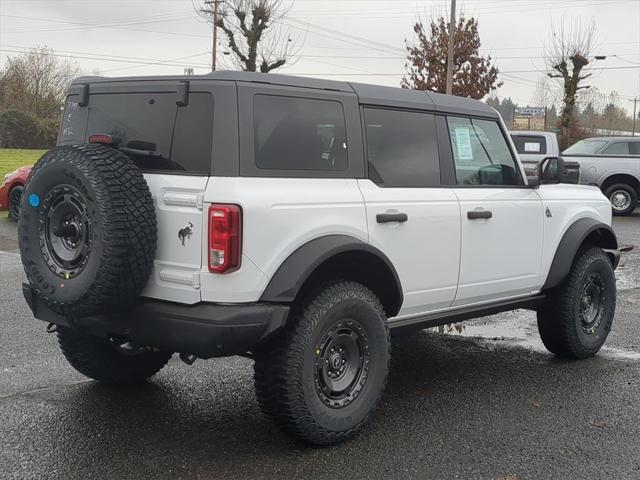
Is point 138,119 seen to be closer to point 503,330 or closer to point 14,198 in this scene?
point 503,330

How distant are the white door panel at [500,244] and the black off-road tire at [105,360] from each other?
2040 mm

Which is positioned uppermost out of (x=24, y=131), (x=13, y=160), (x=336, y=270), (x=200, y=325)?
(x=24, y=131)

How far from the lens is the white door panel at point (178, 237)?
137 inches

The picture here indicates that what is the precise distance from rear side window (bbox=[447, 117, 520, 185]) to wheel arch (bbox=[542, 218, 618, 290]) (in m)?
0.63

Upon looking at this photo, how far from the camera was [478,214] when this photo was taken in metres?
4.70

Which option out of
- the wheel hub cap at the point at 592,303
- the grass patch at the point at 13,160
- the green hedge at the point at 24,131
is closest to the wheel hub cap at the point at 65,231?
the wheel hub cap at the point at 592,303

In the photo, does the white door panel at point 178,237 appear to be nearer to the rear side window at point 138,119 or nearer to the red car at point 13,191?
the rear side window at point 138,119

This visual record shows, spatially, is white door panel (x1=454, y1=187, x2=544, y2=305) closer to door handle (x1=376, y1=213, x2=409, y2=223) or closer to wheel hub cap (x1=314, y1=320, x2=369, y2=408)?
door handle (x1=376, y1=213, x2=409, y2=223)

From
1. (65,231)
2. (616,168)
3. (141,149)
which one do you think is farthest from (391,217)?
(616,168)

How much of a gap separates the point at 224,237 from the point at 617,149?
50.8ft

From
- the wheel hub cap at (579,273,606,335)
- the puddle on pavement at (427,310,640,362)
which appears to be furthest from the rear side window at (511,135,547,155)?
the wheel hub cap at (579,273,606,335)

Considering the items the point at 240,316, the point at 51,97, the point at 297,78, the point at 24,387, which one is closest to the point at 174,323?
the point at 240,316

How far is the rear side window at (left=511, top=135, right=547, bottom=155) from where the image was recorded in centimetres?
1574

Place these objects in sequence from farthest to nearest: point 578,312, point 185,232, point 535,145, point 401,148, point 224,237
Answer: point 535,145, point 578,312, point 401,148, point 185,232, point 224,237
